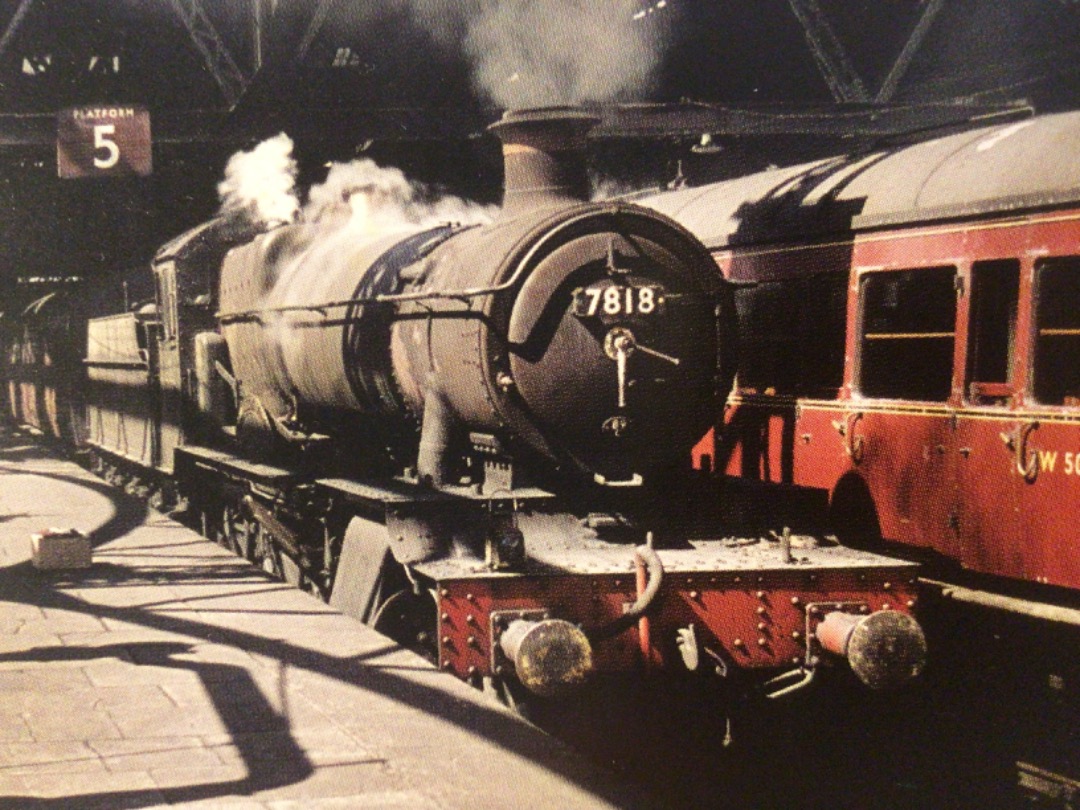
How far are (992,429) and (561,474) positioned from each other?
2.12 m

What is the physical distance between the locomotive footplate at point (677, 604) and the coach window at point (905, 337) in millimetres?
1605

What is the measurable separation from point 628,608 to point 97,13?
1350 centimetres

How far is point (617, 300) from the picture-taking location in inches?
250

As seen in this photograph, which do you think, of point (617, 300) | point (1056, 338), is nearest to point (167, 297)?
point (617, 300)

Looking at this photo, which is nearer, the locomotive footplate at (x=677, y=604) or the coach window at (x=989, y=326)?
the locomotive footplate at (x=677, y=604)

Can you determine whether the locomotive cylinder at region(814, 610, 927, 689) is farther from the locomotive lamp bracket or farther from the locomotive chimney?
the locomotive chimney

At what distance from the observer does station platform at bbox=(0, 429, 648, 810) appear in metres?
4.51

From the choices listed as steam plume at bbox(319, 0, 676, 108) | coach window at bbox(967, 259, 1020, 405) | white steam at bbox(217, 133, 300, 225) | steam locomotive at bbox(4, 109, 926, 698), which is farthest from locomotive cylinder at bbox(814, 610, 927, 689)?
white steam at bbox(217, 133, 300, 225)

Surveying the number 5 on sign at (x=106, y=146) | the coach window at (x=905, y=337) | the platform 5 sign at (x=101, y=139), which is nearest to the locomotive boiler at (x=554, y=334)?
the coach window at (x=905, y=337)

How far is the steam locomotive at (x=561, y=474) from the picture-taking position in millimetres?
5785

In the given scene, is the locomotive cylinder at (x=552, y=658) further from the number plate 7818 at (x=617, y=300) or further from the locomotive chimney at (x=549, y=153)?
the locomotive chimney at (x=549, y=153)

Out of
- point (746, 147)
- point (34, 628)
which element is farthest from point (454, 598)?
point (746, 147)

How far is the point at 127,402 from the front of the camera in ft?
48.8

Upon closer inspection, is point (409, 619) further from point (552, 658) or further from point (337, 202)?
point (337, 202)
